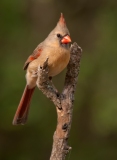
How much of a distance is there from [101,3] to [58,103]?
2103mm

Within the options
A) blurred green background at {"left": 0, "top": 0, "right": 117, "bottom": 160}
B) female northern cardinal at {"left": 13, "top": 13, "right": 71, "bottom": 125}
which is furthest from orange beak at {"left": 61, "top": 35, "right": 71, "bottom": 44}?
blurred green background at {"left": 0, "top": 0, "right": 117, "bottom": 160}

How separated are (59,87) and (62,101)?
1754mm

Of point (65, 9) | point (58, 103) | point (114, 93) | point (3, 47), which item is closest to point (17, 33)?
point (3, 47)

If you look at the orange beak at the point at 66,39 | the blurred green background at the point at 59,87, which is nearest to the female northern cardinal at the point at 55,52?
the orange beak at the point at 66,39

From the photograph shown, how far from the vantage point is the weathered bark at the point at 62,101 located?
204cm

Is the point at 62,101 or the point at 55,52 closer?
the point at 62,101

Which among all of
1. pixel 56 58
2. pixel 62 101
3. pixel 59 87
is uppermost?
pixel 59 87

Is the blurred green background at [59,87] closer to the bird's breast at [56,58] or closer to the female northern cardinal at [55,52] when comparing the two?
the female northern cardinal at [55,52]

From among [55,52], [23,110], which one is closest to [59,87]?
[23,110]

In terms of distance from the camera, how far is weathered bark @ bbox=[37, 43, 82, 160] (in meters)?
2.04

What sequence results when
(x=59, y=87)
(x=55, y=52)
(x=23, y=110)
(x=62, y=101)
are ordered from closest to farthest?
(x=62, y=101) → (x=55, y=52) → (x=23, y=110) → (x=59, y=87)

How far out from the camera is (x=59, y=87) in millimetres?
3861

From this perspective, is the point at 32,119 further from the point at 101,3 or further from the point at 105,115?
the point at 101,3

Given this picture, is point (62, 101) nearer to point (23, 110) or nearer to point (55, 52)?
point (55, 52)
